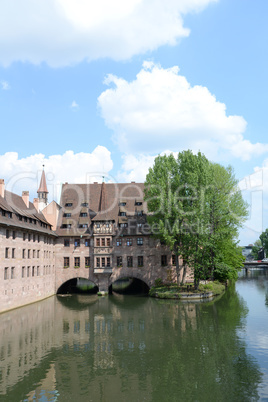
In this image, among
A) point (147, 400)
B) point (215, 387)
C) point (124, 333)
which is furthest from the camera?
point (124, 333)

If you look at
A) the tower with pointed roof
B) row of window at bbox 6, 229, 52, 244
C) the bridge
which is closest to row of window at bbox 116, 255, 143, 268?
the bridge

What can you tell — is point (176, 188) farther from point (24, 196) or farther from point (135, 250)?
point (24, 196)

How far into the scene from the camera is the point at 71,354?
82.6 feet

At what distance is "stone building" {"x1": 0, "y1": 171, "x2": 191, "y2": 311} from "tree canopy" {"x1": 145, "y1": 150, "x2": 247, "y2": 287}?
5.36 meters

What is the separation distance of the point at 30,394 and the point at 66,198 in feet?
169

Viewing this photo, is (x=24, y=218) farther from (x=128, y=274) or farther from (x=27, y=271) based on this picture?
(x=128, y=274)

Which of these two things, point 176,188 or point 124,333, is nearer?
point 124,333

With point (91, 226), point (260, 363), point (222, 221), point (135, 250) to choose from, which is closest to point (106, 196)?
point (91, 226)

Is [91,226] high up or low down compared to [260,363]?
up

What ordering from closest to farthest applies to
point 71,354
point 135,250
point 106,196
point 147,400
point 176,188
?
point 147,400
point 71,354
point 176,188
point 135,250
point 106,196

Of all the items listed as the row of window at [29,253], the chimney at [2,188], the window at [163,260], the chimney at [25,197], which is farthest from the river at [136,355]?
the chimney at [25,197]

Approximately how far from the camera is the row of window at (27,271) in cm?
4300

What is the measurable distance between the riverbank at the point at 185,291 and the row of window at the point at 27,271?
1801 centimetres

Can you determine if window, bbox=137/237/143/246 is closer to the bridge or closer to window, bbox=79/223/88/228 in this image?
the bridge
